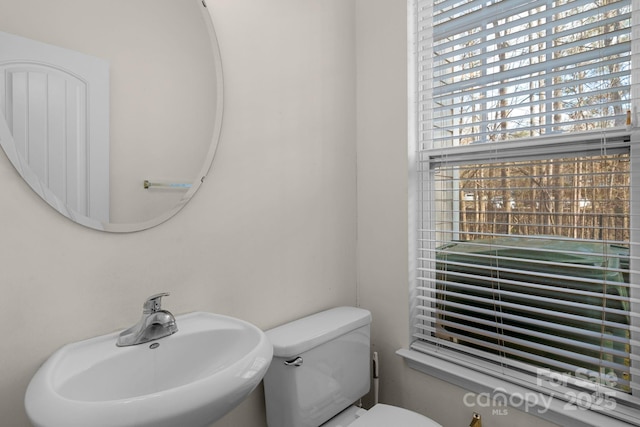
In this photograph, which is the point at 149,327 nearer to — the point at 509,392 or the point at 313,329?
the point at 313,329

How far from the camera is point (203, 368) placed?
94cm

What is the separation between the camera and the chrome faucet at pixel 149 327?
0.86m

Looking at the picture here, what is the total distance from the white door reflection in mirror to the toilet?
0.70m

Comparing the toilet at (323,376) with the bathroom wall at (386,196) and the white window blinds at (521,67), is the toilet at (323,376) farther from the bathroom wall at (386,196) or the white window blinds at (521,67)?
the white window blinds at (521,67)

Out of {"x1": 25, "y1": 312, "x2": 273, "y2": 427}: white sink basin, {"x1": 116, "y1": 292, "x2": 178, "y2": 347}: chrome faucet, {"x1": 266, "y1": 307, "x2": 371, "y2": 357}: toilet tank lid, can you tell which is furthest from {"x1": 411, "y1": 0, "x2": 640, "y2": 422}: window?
{"x1": 116, "y1": 292, "x2": 178, "y2": 347}: chrome faucet

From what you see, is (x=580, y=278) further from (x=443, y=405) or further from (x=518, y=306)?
(x=443, y=405)

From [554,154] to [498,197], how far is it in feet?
0.74

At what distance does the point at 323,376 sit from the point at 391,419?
0.26 m

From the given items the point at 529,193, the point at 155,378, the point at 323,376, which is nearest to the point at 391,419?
the point at 323,376

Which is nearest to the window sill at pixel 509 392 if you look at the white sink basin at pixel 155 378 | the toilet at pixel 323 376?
the toilet at pixel 323 376

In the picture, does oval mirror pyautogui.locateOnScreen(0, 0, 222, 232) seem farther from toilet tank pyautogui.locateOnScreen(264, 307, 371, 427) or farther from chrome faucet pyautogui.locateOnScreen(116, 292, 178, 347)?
toilet tank pyautogui.locateOnScreen(264, 307, 371, 427)

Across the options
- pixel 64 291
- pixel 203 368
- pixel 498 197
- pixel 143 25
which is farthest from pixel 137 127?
pixel 498 197

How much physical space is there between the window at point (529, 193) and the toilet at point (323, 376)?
0.30 metres

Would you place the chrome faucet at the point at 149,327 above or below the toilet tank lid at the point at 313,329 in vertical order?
above
